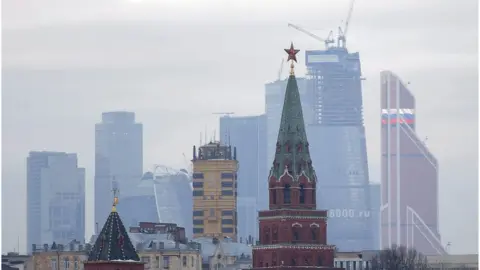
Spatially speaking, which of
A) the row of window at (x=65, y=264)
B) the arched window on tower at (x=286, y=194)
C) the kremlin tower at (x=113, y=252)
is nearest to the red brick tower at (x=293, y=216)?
the arched window on tower at (x=286, y=194)

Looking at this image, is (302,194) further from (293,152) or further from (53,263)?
(53,263)

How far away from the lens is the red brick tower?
146125 millimetres

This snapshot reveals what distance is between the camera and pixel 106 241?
5012 inches

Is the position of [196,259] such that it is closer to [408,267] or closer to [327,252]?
[408,267]

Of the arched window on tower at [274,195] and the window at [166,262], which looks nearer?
the arched window on tower at [274,195]

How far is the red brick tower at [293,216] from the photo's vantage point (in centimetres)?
14612

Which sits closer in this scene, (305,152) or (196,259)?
(305,152)

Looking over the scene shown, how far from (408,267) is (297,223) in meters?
46.6

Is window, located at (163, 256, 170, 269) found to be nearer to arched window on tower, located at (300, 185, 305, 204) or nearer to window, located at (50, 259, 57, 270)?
window, located at (50, 259, 57, 270)

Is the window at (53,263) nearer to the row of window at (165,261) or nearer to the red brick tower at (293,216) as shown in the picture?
the row of window at (165,261)

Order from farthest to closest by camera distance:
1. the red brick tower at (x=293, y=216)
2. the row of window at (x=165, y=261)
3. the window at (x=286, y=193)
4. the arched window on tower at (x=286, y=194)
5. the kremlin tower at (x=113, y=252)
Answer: the row of window at (x=165, y=261) < the window at (x=286, y=193) < the arched window on tower at (x=286, y=194) < the red brick tower at (x=293, y=216) < the kremlin tower at (x=113, y=252)

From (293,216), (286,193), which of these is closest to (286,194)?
(286,193)

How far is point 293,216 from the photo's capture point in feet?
483

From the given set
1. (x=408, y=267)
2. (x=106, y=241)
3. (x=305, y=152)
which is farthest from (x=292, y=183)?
(x=408, y=267)
